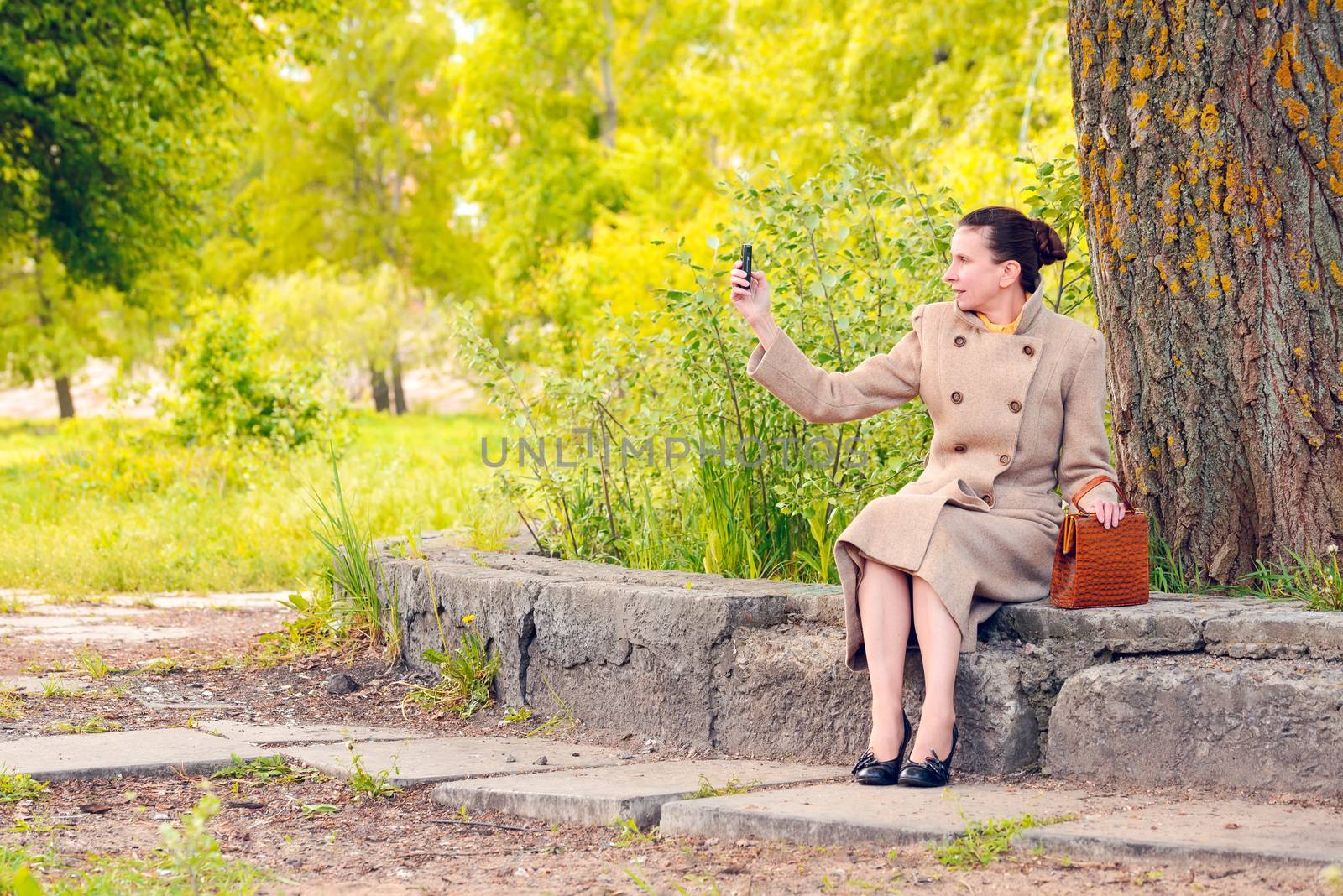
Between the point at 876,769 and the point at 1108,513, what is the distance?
85 cm

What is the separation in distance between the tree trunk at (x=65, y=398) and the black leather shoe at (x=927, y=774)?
30845mm

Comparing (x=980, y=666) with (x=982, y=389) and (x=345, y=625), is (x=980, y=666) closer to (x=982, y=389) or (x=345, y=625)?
(x=982, y=389)

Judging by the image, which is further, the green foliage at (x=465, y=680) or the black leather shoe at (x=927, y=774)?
the green foliage at (x=465, y=680)

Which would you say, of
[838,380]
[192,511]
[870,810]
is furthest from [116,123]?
[870,810]

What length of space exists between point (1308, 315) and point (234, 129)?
1484 cm

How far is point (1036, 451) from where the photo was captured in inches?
145

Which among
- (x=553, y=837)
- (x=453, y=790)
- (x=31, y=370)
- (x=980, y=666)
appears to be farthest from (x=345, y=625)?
(x=31, y=370)

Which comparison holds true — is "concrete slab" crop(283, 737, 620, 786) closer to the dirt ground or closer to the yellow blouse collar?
the dirt ground

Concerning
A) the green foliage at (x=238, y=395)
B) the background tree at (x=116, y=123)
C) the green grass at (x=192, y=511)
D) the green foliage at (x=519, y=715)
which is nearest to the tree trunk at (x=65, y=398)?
the background tree at (x=116, y=123)

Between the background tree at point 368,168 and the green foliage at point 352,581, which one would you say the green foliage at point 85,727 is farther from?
the background tree at point 368,168

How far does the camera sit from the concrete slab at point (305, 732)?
4215 millimetres

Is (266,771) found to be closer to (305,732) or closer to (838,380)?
(305,732)

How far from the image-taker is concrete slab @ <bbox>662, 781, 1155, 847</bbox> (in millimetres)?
2951

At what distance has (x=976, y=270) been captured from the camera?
3.74 metres
